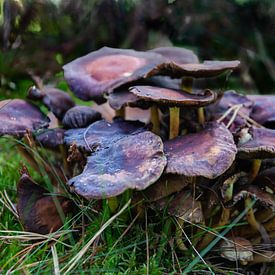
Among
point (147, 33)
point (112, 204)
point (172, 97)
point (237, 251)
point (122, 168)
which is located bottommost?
point (147, 33)

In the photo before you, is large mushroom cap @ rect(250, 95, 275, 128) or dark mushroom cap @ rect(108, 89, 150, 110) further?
large mushroom cap @ rect(250, 95, 275, 128)

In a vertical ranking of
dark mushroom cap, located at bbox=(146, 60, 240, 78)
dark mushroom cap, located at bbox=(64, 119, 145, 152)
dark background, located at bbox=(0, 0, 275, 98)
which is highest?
dark mushroom cap, located at bbox=(146, 60, 240, 78)

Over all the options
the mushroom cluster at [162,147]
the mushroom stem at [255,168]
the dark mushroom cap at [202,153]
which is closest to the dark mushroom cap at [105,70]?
the mushroom cluster at [162,147]

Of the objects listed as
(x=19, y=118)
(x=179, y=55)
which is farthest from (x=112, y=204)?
(x=179, y=55)

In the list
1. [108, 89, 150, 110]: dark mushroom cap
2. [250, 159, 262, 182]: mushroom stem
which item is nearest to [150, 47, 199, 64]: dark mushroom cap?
[108, 89, 150, 110]: dark mushroom cap

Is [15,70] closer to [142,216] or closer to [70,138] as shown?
[70,138]

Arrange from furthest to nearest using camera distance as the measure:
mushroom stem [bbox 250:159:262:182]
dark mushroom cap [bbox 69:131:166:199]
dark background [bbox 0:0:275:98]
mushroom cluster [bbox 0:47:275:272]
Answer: dark background [bbox 0:0:275:98] → mushroom stem [bbox 250:159:262:182] → mushroom cluster [bbox 0:47:275:272] → dark mushroom cap [bbox 69:131:166:199]

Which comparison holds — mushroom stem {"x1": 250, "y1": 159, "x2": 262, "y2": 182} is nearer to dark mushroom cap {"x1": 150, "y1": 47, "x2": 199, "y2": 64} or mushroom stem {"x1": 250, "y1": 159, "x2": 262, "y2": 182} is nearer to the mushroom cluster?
the mushroom cluster

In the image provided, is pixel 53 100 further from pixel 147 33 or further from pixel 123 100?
pixel 147 33
